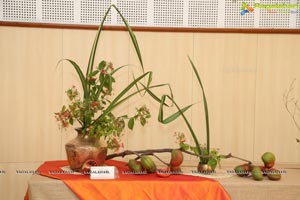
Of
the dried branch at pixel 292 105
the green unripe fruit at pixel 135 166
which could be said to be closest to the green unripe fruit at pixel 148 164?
the green unripe fruit at pixel 135 166

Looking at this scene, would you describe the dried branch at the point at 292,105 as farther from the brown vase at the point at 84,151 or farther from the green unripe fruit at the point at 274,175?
the brown vase at the point at 84,151

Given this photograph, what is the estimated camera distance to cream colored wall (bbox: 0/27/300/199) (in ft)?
8.64

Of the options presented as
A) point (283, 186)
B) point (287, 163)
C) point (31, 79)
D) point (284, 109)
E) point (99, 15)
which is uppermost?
point (99, 15)

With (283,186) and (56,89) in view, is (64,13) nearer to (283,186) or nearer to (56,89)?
(56,89)

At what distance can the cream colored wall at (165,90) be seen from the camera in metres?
2.63

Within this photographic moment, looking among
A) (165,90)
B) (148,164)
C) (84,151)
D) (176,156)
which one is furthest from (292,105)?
(84,151)

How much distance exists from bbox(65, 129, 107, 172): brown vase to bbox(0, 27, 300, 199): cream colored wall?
3.55ft

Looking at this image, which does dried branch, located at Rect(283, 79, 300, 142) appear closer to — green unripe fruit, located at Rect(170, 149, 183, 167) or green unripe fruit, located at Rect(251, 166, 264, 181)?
green unripe fruit, located at Rect(251, 166, 264, 181)

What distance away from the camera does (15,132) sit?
2.65 metres

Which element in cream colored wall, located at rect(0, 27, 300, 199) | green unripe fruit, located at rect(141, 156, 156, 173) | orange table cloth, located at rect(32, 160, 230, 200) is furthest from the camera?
cream colored wall, located at rect(0, 27, 300, 199)

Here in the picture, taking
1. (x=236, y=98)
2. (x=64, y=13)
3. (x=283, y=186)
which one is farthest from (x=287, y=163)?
(x=64, y=13)

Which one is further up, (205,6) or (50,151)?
(205,6)

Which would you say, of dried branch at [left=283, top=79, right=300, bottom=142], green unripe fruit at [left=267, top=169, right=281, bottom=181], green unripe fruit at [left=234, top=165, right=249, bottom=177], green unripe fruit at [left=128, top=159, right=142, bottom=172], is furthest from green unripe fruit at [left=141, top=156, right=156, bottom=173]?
dried branch at [left=283, top=79, right=300, bottom=142]

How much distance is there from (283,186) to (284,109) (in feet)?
4.43
